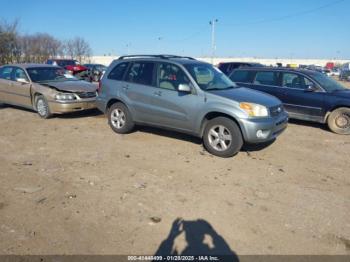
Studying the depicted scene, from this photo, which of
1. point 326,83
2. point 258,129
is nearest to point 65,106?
point 258,129

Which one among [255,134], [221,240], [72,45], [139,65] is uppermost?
[72,45]

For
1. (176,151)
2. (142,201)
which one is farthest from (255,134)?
(142,201)

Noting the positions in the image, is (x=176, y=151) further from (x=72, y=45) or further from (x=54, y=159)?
(x=72, y=45)

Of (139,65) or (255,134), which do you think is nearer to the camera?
(255,134)

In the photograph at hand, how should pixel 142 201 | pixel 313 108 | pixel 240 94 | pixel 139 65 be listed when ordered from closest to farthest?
pixel 142 201 → pixel 240 94 → pixel 139 65 → pixel 313 108

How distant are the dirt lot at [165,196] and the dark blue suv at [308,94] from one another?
4.54 ft

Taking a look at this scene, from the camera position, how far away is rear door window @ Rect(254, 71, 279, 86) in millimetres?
9212

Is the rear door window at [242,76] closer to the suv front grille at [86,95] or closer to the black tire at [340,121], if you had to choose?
the black tire at [340,121]

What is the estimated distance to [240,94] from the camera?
6.13 m

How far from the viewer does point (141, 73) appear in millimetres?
6957

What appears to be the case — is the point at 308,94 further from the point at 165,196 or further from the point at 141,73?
the point at 165,196

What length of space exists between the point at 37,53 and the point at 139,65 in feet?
136

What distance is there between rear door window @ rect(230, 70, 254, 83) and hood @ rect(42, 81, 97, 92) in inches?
176

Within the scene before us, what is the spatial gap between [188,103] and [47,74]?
567cm
